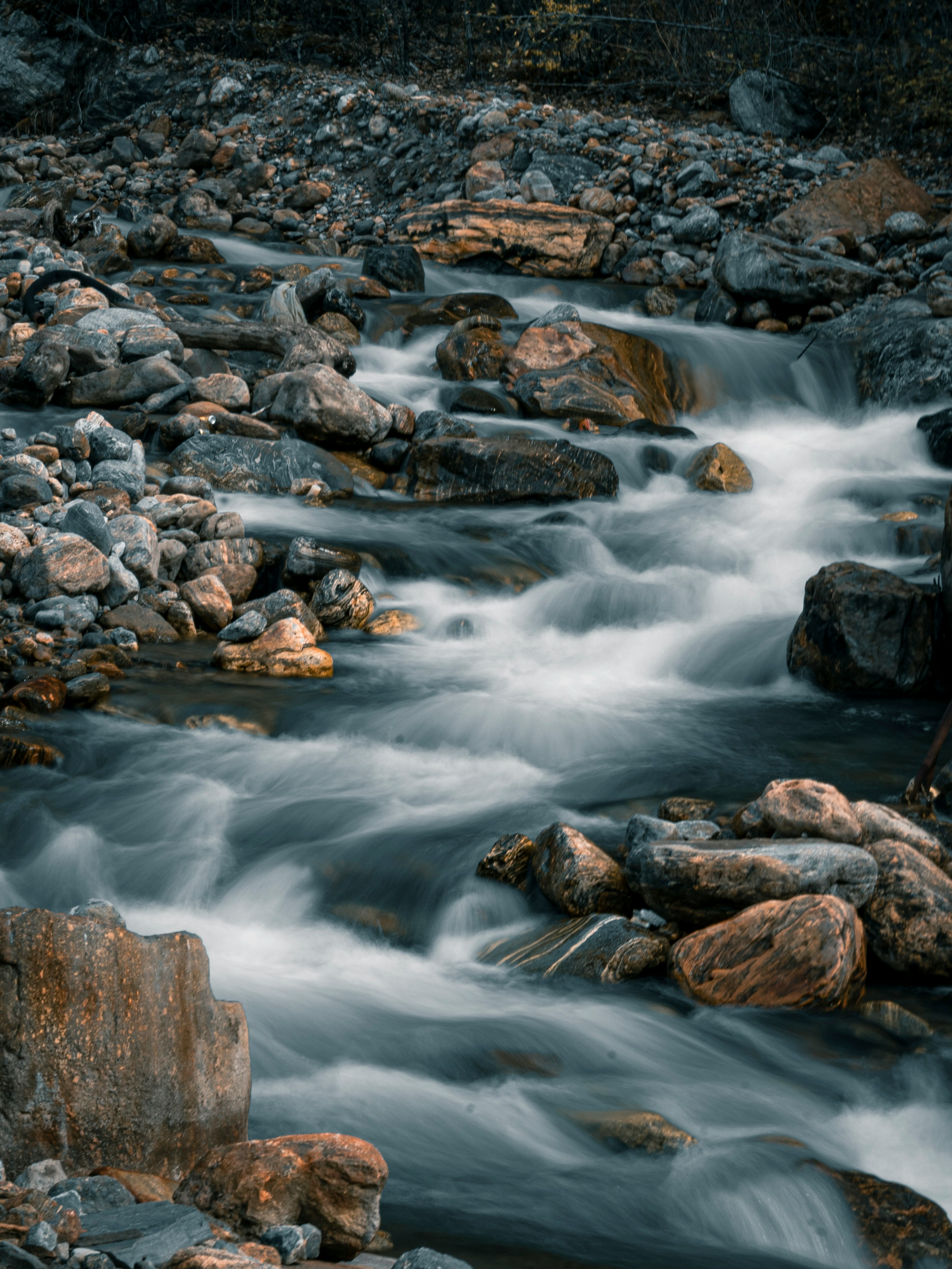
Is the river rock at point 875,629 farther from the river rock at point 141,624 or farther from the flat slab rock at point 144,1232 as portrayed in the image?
the flat slab rock at point 144,1232

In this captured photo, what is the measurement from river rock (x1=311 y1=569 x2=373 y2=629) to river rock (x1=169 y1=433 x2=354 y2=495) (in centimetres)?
166

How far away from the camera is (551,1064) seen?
332 cm

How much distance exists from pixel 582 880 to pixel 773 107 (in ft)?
56.4

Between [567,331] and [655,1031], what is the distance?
8.95 metres

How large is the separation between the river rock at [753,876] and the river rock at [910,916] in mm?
71

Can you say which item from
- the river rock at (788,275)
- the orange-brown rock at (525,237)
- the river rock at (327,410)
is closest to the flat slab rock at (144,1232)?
the river rock at (327,410)

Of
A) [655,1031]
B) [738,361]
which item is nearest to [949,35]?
[738,361]

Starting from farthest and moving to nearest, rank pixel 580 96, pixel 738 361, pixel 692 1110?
pixel 580 96 < pixel 738 361 < pixel 692 1110

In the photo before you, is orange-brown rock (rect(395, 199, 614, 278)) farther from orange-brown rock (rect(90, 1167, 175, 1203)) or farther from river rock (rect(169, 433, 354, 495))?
orange-brown rock (rect(90, 1167, 175, 1203))

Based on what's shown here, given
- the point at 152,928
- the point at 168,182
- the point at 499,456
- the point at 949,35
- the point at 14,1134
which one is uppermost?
the point at 949,35

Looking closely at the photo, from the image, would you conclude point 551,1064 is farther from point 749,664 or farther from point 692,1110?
point 749,664

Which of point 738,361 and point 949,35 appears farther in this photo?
point 949,35

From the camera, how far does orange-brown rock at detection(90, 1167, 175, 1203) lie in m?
2.20

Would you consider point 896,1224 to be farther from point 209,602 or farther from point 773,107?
point 773,107
